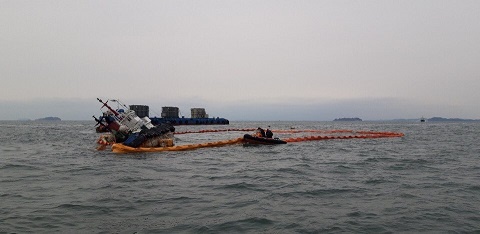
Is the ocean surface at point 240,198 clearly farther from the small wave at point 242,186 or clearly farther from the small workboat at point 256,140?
the small workboat at point 256,140

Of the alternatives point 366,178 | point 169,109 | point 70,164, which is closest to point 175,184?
point 366,178

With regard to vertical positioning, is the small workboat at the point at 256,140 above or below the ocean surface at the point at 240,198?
above

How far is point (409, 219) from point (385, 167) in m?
9.79

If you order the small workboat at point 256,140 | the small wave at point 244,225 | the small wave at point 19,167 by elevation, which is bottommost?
the small wave at point 244,225

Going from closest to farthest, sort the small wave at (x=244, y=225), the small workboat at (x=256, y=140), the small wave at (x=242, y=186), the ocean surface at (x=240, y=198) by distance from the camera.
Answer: the small wave at (x=244, y=225) < the ocean surface at (x=240, y=198) < the small wave at (x=242, y=186) < the small workboat at (x=256, y=140)

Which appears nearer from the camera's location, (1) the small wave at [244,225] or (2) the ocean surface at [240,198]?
(1) the small wave at [244,225]

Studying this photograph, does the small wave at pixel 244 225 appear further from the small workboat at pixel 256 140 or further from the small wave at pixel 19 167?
the small workboat at pixel 256 140

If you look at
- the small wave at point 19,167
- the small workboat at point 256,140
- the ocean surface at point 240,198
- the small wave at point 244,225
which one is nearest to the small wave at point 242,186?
the ocean surface at point 240,198

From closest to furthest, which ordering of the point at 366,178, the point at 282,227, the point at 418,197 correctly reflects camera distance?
the point at 282,227
the point at 418,197
the point at 366,178

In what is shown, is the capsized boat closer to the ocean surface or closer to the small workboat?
the small workboat

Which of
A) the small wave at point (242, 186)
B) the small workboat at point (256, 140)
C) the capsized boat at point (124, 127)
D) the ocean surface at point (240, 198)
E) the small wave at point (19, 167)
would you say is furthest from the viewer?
the small workboat at point (256, 140)

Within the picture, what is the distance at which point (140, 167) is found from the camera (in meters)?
18.1

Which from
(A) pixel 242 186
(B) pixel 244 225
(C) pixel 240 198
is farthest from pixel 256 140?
(B) pixel 244 225

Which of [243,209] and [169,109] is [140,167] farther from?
[169,109]
